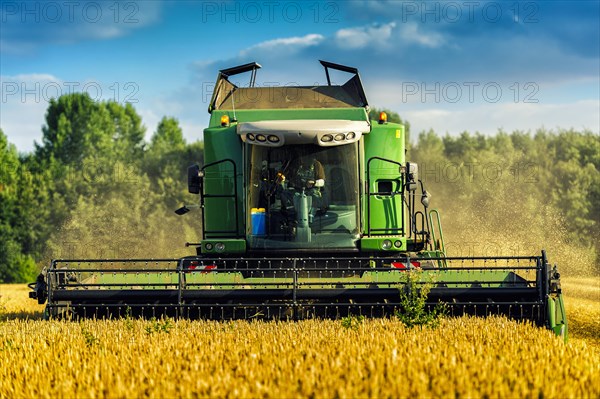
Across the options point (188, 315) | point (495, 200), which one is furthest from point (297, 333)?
point (495, 200)

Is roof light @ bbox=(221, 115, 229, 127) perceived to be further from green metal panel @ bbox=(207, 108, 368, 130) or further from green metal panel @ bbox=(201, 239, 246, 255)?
green metal panel @ bbox=(201, 239, 246, 255)

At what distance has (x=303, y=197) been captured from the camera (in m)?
10.3

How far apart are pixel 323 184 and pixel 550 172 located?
4084 centimetres

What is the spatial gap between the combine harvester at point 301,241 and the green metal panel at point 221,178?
15mm

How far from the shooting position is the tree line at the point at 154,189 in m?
35.2

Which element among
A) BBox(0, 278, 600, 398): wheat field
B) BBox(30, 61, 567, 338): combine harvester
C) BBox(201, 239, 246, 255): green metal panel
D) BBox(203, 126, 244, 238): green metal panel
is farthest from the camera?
BBox(203, 126, 244, 238): green metal panel

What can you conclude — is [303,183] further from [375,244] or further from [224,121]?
[224,121]

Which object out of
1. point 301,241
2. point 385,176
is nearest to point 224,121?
point 301,241

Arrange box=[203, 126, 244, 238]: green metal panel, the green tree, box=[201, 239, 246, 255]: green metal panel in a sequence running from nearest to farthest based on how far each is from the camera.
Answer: box=[201, 239, 246, 255]: green metal panel, box=[203, 126, 244, 238]: green metal panel, the green tree

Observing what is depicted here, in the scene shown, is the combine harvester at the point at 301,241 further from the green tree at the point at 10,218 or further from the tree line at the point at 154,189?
the green tree at the point at 10,218

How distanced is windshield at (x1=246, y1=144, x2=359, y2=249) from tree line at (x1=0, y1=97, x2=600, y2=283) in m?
19.4

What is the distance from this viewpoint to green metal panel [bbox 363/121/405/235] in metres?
10.9

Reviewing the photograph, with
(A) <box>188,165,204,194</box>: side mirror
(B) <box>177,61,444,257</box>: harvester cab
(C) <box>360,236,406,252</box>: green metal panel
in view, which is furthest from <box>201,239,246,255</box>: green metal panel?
(C) <box>360,236,406,252</box>: green metal panel

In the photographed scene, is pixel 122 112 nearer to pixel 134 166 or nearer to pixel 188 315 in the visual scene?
pixel 134 166
